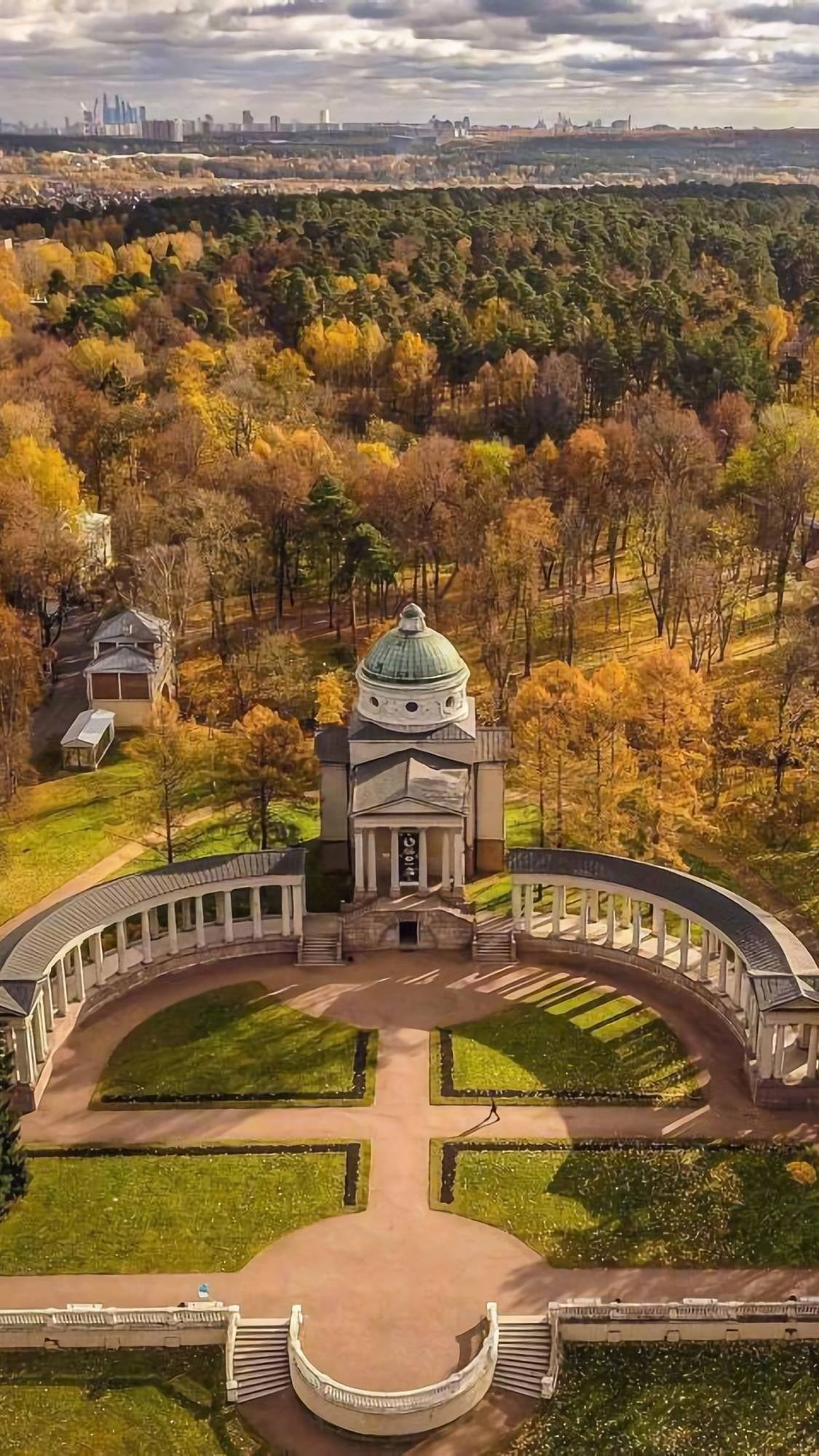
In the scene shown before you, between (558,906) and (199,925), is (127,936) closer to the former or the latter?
(199,925)

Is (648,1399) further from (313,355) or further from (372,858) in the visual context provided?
(313,355)

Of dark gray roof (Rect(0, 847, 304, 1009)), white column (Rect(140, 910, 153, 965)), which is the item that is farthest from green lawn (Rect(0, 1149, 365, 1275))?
white column (Rect(140, 910, 153, 965))

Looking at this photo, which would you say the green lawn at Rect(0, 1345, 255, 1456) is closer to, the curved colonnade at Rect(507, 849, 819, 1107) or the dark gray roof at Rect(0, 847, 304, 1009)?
the dark gray roof at Rect(0, 847, 304, 1009)

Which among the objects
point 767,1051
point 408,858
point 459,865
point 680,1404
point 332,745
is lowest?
point 680,1404

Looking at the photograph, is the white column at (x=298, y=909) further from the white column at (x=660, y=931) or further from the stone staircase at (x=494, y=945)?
the white column at (x=660, y=931)

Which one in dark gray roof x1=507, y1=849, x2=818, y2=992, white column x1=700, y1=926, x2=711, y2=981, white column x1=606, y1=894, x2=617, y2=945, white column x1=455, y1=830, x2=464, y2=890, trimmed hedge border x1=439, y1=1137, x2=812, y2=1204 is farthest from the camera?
white column x1=455, y1=830, x2=464, y2=890

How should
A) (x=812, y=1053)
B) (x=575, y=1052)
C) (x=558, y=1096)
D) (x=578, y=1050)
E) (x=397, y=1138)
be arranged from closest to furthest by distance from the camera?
(x=397, y=1138) < (x=812, y=1053) < (x=558, y=1096) < (x=575, y=1052) < (x=578, y=1050)

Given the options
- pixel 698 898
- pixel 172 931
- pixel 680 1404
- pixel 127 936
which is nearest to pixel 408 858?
pixel 172 931
